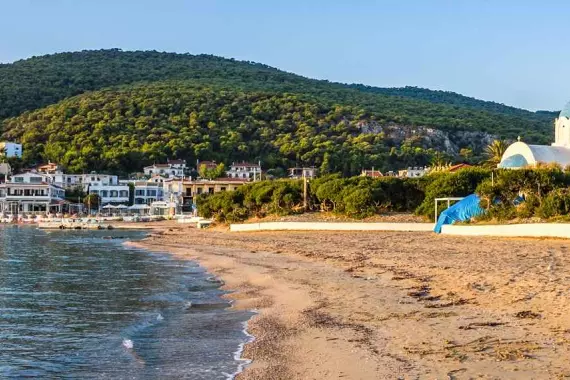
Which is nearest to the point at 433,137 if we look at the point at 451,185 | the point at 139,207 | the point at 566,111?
the point at 139,207

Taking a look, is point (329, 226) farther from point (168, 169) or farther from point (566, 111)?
point (168, 169)

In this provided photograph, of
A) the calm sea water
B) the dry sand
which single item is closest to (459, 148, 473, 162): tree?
the dry sand

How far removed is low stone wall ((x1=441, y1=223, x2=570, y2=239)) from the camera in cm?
2733

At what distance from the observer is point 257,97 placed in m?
160

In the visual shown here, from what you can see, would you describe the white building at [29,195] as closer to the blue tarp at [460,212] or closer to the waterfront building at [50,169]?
the waterfront building at [50,169]

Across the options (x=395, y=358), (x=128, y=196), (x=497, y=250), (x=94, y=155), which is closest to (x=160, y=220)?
Result: (x=128, y=196)

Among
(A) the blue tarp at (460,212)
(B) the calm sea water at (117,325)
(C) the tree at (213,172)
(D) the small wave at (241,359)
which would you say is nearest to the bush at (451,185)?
(A) the blue tarp at (460,212)

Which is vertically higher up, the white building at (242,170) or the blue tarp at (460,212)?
the white building at (242,170)

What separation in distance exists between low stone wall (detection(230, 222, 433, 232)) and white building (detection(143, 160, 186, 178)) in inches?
2732

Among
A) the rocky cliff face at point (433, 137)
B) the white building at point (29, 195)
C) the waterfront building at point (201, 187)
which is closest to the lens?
the waterfront building at point (201, 187)

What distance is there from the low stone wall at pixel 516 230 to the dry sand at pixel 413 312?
1.43 m

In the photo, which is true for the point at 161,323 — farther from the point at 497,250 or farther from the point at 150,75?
the point at 150,75

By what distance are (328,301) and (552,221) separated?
1803cm

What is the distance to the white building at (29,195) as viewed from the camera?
109 metres
